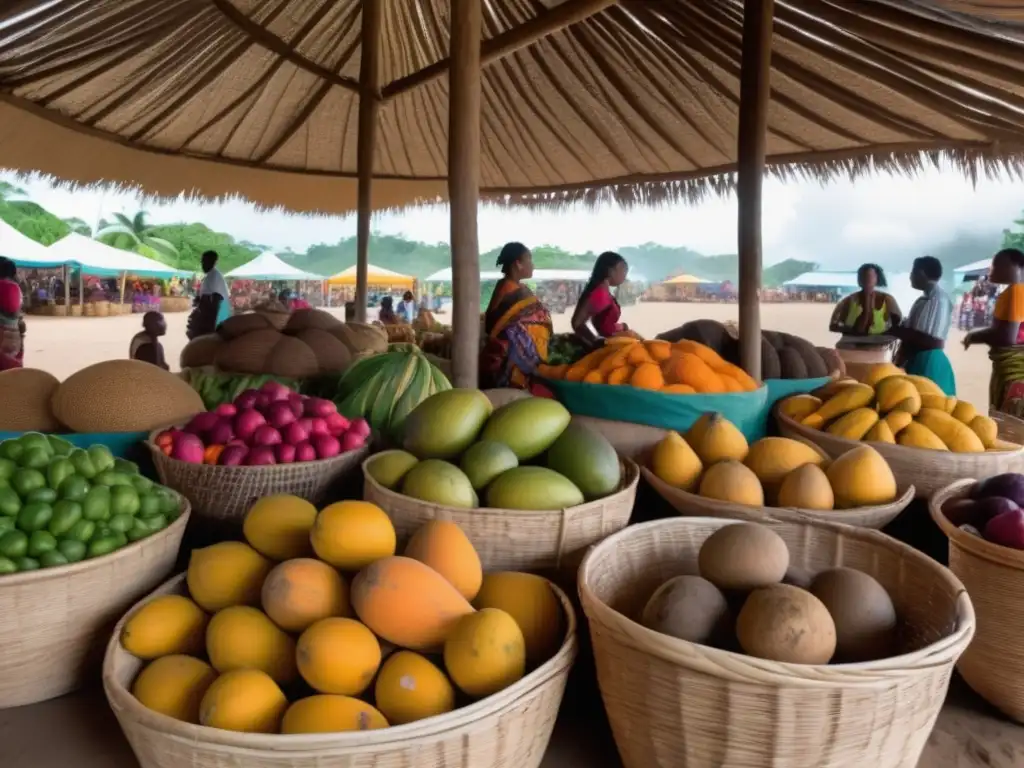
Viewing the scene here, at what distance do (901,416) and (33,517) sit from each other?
2300 millimetres

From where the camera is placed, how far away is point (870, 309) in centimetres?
497

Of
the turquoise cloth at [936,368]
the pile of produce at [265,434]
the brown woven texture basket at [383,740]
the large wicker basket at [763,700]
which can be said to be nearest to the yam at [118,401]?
the pile of produce at [265,434]

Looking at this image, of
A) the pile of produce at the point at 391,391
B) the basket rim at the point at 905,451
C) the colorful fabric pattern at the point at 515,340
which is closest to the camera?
the basket rim at the point at 905,451

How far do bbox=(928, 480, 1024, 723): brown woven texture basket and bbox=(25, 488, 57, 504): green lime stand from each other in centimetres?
194

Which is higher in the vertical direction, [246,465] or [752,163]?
[752,163]

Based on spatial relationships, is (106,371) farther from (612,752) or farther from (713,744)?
(713,744)

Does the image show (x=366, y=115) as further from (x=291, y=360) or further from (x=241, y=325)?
(x=291, y=360)

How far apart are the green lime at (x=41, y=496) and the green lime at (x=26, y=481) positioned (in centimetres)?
1

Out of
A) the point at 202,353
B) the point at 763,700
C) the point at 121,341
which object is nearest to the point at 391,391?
the point at 202,353

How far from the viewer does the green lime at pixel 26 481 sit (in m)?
1.49

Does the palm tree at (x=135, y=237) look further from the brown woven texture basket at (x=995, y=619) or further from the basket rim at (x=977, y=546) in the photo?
the brown woven texture basket at (x=995, y=619)

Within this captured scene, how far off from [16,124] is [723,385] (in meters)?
5.27

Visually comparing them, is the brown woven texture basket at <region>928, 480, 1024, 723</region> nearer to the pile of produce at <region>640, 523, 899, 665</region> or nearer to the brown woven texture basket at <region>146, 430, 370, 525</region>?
the pile of produce at <region>640, 523, 899, 665</region>

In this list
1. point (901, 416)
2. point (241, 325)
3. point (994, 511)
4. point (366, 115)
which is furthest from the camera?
point (366, 115)
